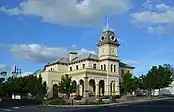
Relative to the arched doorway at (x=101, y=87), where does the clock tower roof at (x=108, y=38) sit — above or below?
above

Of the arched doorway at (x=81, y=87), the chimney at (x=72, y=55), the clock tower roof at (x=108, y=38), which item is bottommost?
the arched doorway at (x=81, y=87)

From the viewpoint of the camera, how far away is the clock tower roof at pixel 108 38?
87.2 meters

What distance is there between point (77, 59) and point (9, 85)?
20.5 m

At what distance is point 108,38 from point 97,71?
10.7m

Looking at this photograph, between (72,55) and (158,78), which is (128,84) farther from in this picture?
(72,55)

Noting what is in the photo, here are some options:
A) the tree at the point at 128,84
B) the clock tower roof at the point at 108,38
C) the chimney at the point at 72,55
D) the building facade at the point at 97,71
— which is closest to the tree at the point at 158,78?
the tree at the point at 128,84

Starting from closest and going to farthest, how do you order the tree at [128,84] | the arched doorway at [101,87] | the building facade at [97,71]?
the tree at [128,84], the building facade at [97,71], the arched doorway at [101,87]

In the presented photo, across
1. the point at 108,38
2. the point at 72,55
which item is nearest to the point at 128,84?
the point at 108,38

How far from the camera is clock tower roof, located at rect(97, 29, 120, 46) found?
87.2 metres

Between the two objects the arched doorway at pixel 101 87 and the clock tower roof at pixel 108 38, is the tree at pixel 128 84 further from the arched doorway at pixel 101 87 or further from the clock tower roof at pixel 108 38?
the clock tower roof at pixel 108 38

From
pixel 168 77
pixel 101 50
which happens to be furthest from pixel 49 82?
pixel 168 77

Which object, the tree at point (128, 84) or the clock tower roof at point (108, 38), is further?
the clock tower roof at point (108, 38)

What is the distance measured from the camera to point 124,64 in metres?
98.4

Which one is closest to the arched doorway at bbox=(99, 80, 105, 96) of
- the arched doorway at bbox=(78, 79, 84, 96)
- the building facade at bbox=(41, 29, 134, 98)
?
the building facade at bbox=(41, 29, 134, 98)
